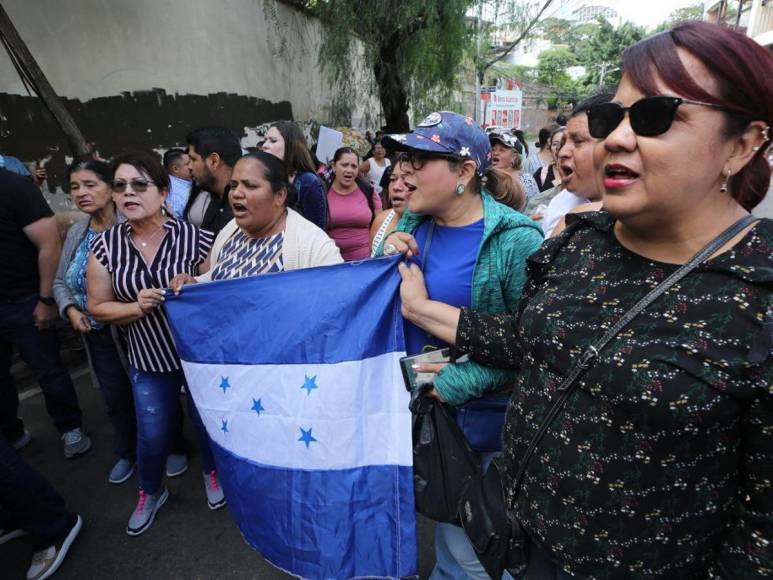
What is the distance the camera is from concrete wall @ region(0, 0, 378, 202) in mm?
5035

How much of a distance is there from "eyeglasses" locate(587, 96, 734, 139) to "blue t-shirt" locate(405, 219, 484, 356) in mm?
739

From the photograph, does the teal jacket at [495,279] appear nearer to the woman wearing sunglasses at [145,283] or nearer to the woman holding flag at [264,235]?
the woman holding flag at [264,235]

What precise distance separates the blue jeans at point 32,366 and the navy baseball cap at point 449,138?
2.87m

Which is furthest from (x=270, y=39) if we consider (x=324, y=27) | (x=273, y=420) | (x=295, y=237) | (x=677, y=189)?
(x=677, y=189)

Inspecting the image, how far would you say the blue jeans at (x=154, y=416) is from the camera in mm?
2502

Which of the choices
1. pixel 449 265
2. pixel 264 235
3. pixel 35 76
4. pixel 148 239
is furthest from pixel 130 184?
pixel 35 76

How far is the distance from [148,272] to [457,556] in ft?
6.31

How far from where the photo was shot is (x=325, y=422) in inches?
73.0

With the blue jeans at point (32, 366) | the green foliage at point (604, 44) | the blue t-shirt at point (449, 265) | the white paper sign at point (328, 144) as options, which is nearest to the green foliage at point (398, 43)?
the white paper sign at point (328, 144)

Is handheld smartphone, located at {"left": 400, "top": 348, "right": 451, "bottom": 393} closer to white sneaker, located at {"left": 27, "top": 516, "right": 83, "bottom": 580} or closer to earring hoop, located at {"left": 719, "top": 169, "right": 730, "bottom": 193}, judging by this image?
earring hoop, located at {"left": 719, "top": 169, "right": 730, "bottom": 193}

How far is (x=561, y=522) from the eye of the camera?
1103mm

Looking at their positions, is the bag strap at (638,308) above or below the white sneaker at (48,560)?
above

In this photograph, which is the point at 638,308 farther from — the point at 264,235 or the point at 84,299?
the point at 84,299

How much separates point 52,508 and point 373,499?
1.72 metres
